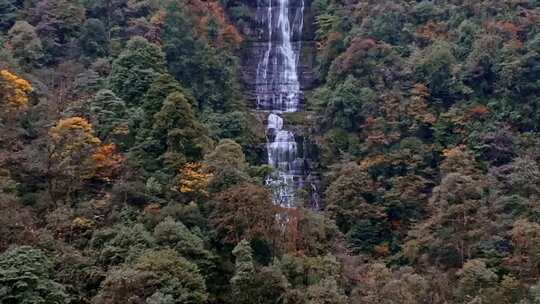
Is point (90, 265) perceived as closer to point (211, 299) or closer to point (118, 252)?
point (118, 252)

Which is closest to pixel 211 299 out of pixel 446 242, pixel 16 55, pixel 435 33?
pixel 446 242

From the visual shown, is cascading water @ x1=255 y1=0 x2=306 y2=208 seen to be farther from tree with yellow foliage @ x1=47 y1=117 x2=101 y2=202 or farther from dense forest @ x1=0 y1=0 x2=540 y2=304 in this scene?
tree with yellow foliage @ x1=47 y1=117 x2=101 y2=202

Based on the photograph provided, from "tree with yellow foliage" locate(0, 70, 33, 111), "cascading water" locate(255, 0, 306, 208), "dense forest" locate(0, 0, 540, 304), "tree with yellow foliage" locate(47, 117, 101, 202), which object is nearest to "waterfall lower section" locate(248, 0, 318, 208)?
"cascading water" locate(255, 0, 306, 208)

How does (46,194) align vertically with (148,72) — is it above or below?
→ below

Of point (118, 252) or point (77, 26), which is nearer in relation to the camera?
point (118, 252)

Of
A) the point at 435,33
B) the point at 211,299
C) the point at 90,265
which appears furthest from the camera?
the point at 435,33
